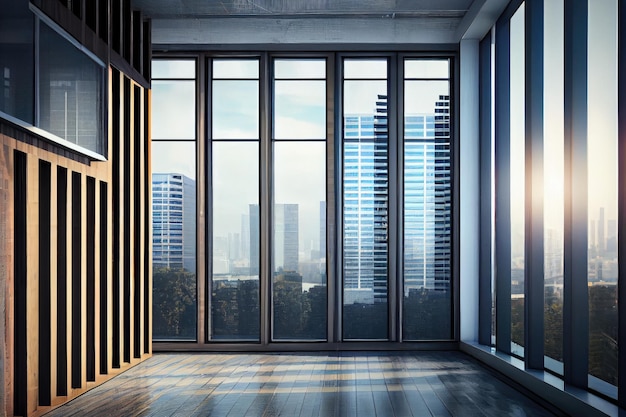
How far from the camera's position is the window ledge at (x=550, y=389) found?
15.4 feet

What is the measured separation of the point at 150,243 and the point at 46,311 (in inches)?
110

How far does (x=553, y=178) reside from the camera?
593 cm

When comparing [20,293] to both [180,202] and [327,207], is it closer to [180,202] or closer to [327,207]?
[180,202]

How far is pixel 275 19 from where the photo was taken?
27.1ft

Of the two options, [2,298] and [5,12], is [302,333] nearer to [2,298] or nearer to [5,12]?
[2,298]

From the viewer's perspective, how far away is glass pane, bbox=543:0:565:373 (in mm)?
5758

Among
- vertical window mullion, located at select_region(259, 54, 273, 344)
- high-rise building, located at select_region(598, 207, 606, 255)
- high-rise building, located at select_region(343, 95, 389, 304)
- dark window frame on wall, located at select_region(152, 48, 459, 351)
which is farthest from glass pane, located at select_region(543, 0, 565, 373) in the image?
vertical window mullion, located at select_region(259, 54, 273, 344)

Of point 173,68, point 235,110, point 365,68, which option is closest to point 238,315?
point 235,110

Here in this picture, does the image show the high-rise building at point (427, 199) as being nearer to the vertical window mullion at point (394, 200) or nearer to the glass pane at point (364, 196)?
the vertical window mullion at point (394, 200)

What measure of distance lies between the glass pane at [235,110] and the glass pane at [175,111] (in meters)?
0.28

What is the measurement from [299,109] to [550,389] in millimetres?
4815

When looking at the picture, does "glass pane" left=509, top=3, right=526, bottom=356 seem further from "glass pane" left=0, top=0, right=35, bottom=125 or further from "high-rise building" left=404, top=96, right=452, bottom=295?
"glass pane" left=0, top=0, right=35, bottom=125

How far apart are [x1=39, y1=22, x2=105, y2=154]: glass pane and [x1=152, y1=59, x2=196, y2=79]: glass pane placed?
8.05 ft

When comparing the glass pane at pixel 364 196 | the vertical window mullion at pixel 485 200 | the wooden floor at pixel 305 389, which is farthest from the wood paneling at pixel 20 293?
the vertical window mullion at pixel 485 200
